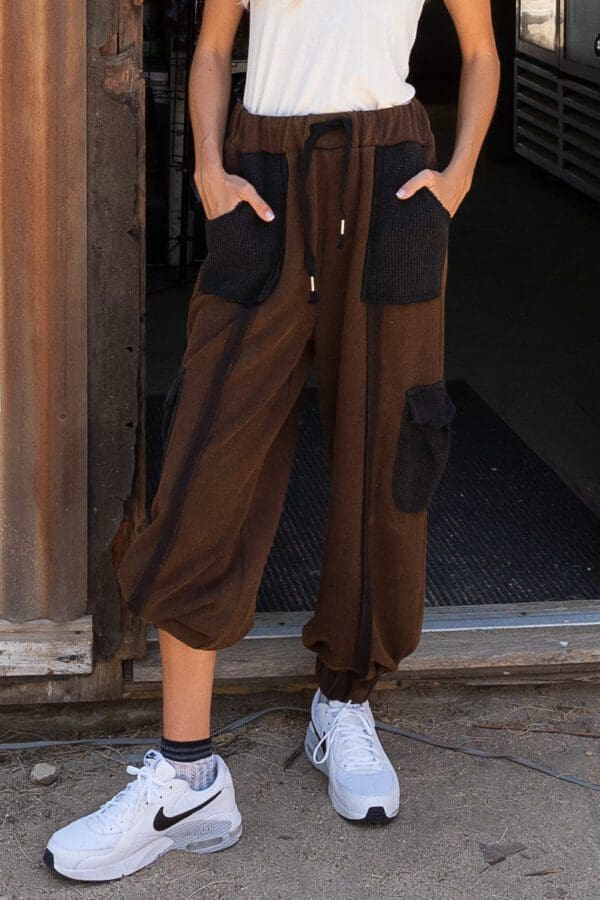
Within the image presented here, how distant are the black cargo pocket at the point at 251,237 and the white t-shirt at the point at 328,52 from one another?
10 centimetres

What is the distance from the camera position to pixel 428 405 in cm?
244

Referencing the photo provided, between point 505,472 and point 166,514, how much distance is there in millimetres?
2194

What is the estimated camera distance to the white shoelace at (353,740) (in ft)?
8.98

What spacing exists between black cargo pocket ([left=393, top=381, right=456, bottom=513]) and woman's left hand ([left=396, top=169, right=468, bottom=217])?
0.34 meters

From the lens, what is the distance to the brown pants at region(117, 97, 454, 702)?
2297 mm

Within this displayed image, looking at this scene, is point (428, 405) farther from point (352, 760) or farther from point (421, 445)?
point (352, 760)

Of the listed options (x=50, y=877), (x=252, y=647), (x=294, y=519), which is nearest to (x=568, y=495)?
(x=294, y=519)

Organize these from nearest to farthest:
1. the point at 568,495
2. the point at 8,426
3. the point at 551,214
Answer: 1. the point at 8,426
2. the point at 568,495
3. the point at 551,214

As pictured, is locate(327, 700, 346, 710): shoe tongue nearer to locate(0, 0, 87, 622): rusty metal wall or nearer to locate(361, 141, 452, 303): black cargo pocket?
locate(0, 0, 87, 622): rusty metal wall

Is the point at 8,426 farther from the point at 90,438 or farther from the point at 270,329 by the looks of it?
the point at 270,329

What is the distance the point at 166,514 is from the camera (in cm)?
238

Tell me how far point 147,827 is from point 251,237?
3.71 ft

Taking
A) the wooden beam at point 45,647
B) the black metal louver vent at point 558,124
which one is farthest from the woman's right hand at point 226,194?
the black metal louver vent at point 558,124

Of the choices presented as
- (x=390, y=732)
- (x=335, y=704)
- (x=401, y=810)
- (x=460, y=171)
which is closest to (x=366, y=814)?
(x=401, y=810)
